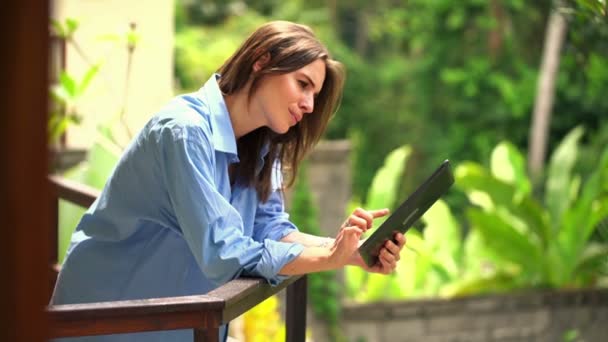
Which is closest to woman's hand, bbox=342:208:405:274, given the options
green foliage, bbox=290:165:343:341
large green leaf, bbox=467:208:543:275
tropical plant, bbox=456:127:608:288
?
green foliage, bbox=290:165:343:341

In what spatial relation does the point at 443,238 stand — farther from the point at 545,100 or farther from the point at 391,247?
the point at 391,247

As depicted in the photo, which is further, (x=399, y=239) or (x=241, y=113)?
(x=241, y=113)

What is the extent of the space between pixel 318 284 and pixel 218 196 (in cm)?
588

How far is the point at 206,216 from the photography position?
1801 mm

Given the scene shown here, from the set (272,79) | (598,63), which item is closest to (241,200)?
(272,79)

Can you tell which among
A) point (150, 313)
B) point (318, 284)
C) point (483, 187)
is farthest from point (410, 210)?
point (483, 187)

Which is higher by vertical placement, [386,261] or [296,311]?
[386,261]

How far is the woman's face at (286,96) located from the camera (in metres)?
2.00

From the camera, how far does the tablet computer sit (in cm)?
183

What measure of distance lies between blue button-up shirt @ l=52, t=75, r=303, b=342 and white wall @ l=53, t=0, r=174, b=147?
373cm

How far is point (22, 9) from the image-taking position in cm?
84

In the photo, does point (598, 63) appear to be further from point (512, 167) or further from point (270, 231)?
point (270, 231)

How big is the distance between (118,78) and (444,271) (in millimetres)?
3195

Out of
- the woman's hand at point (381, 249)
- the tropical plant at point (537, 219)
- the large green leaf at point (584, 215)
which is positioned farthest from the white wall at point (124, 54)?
the woman's hand at point (381, 249)
